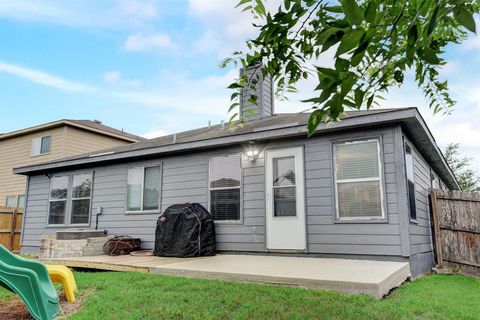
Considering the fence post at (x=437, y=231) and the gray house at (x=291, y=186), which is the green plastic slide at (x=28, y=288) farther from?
the fence post at (x=437, y=231)

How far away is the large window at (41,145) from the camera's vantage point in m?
15.3

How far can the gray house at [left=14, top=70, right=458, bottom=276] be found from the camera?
5379mm

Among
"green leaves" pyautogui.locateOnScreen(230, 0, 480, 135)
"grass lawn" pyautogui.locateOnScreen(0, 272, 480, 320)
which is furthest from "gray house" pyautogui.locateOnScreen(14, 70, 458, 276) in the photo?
"green leaves" pyautogui.locateOnScreen(230, 0, 480, 135)

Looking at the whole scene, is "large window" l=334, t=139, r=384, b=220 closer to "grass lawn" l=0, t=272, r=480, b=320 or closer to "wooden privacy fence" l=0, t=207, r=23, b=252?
"grass lawn" l=0, t=272, r=480, b=320

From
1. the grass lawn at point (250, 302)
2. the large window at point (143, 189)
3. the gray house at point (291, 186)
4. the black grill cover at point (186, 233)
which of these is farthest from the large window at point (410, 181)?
the large window at point (143, 189)

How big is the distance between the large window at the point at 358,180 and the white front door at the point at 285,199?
0.66 meters

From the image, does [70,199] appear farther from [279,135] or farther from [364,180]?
[364,180]

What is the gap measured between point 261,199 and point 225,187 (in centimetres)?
85

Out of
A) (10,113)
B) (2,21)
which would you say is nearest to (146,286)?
(2,21)

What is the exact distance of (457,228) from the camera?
21.0 feet

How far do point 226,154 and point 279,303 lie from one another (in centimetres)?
402

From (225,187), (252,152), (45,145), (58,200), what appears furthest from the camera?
(45,145)

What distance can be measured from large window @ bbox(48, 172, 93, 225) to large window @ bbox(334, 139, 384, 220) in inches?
247

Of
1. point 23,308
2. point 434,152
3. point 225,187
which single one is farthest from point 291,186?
point 23,308
